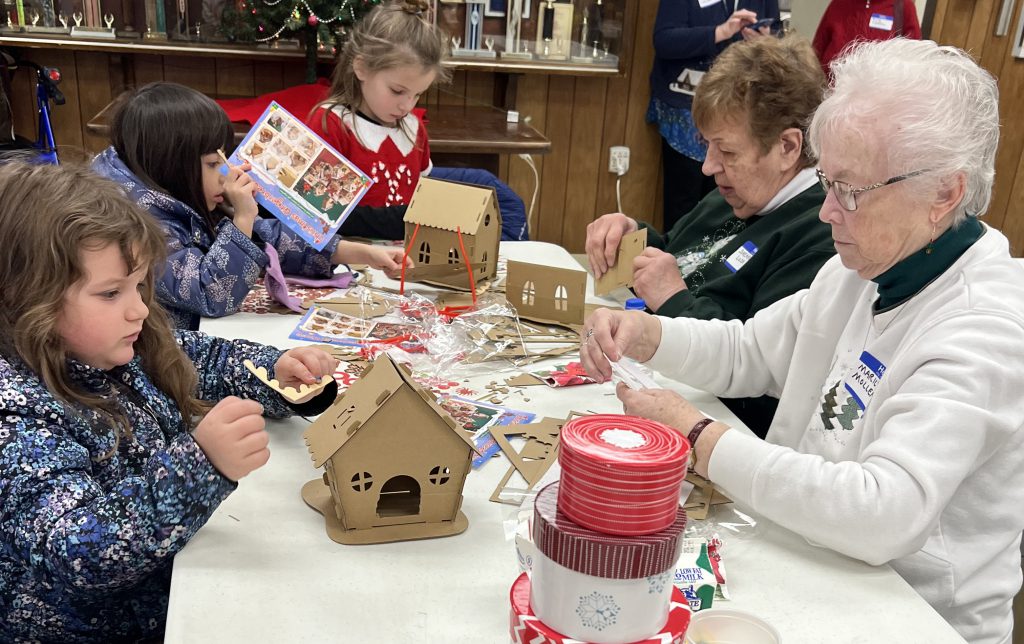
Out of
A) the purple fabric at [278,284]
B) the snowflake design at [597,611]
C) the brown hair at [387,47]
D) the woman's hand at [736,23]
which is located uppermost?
the woman's hand at [736,23]

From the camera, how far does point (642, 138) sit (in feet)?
16.6

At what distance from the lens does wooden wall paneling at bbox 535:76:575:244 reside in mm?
4883

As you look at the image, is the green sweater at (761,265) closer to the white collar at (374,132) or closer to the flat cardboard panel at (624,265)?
the flat cardboard panel at (624,265)

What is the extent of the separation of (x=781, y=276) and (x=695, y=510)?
0.76m

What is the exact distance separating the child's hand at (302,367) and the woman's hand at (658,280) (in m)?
0.76

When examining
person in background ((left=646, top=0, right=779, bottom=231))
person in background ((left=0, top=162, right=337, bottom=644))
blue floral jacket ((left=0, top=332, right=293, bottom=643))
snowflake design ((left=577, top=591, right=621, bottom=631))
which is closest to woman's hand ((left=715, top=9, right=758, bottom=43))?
person in background ((left=646, top=0, right=779, bottom=231))

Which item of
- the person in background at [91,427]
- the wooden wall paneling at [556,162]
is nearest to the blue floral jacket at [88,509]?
the person in background at [91,427]

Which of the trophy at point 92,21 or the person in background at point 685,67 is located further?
the person in background at point 685,67

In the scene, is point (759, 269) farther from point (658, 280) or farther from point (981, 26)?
point (981, 26)

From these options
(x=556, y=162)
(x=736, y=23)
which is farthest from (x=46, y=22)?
(x=736, y=23)

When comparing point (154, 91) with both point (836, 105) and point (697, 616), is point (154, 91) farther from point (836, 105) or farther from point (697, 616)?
point (697, 616)

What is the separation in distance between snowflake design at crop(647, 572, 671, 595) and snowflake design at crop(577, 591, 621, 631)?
0.12ft

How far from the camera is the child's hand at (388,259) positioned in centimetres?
222

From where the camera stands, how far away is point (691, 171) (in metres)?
4.75
